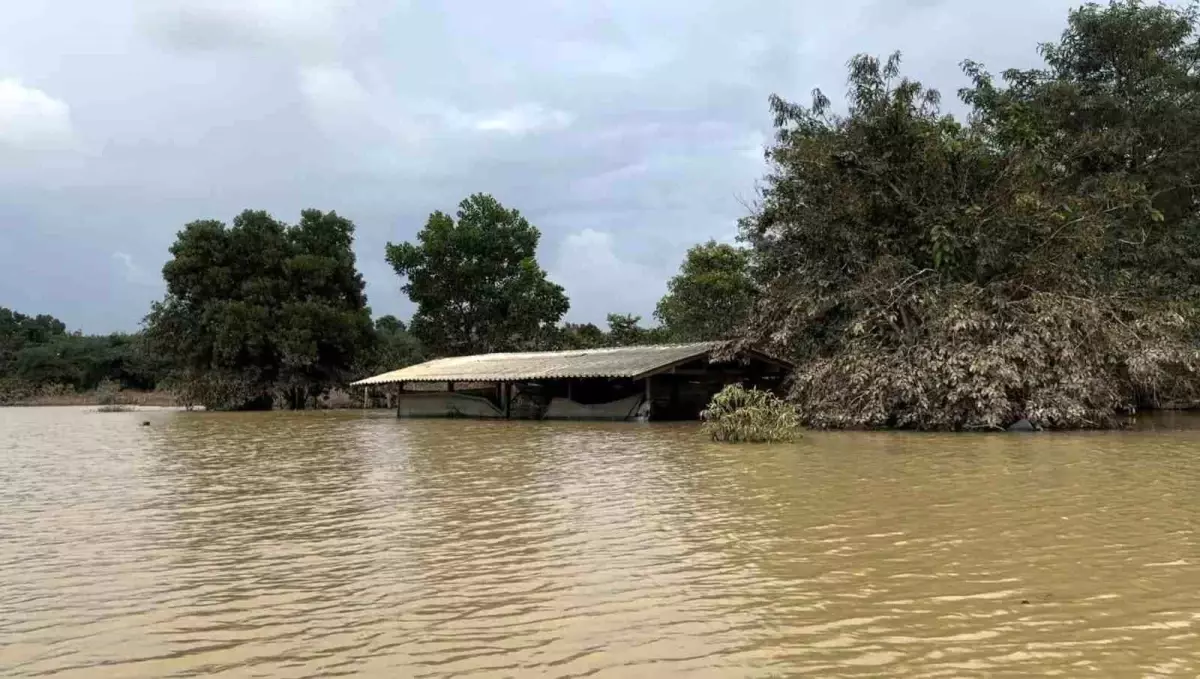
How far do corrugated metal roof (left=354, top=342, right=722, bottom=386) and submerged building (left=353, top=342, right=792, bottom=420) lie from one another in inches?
1.2

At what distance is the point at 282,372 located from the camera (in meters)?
34.1

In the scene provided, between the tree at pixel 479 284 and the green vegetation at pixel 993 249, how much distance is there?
57.7 feet

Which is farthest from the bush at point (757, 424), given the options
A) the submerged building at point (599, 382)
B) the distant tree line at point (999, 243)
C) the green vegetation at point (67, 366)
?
the green vegetation at point (67, 366)

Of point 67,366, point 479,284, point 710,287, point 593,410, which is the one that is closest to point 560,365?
point 593,410

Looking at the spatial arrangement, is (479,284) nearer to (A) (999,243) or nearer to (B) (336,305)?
(B) (336,305)

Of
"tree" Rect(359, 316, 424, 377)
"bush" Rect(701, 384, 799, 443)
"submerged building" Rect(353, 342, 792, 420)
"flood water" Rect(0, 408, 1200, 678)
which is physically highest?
"tree" Rect(359, 316, 424, 377)

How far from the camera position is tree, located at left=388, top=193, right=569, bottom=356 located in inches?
1471

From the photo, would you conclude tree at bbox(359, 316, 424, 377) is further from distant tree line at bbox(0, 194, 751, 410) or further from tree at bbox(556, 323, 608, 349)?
tree at bbox(556, 323, 608, 349)

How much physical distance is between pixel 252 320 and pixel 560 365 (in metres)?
15.0

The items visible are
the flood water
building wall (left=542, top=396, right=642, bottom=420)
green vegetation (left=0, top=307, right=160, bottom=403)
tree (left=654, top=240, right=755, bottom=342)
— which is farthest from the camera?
green vegetation (left=0, top=307, right=160, bottom=403)

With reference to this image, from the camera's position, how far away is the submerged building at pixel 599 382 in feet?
71.4

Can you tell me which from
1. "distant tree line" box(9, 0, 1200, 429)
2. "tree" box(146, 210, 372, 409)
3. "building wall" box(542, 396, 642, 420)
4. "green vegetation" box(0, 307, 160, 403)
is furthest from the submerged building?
"green vegetation" box(0, 307, 160, 403)

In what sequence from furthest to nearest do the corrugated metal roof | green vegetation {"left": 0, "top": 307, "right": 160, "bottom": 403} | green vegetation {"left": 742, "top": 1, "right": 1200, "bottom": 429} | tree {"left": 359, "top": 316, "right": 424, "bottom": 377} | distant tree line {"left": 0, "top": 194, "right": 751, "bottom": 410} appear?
green vegetation {"left": 0, "top": 307, "right": 160, "bottom": 403} < tree {"left": 359, "top": 316, "right": 424, "bottom": 377} < distant tree line {"left": 0, "top": 194, "right": 751, "bottom": 410} < the corrugated metal roof < green vegetation {"left": 742, "top": 1, "right": 1200, "bottom": 429}

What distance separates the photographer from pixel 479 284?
3781 cm
